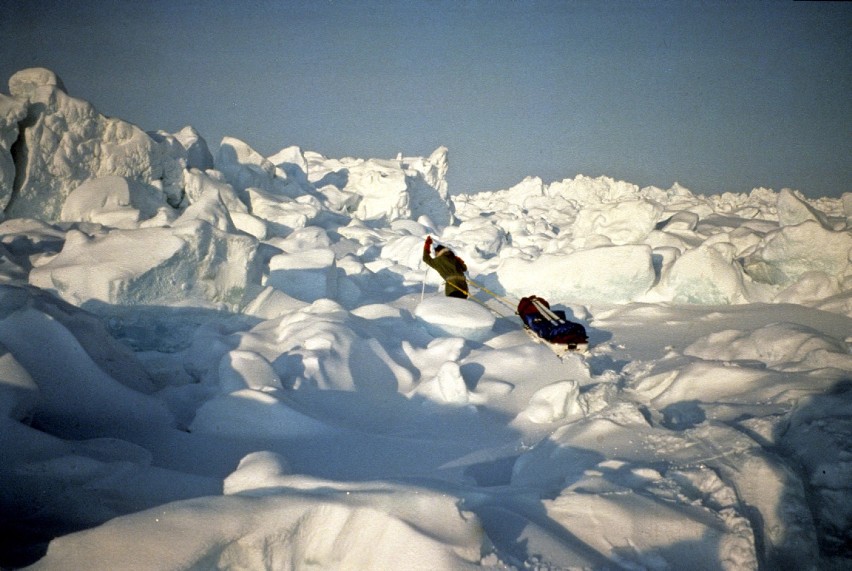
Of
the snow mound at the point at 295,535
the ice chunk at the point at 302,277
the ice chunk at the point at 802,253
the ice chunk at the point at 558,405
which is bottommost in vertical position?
the ice chunk at the point at 302,277

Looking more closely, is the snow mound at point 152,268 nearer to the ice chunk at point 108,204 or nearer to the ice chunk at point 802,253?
the ice chunk at point 108,204

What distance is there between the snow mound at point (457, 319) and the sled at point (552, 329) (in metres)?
0.64

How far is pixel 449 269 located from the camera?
8656mm

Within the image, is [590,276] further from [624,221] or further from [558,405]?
[558,405]

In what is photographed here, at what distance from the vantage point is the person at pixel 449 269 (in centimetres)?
852

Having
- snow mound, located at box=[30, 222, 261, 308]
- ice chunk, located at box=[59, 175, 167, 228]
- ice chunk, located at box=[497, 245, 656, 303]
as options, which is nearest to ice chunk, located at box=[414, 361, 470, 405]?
snow mound, located at box=[30, 222, 261, 308]

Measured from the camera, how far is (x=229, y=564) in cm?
200

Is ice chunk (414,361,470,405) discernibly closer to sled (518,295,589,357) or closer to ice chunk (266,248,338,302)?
sled (518,295,589,357)

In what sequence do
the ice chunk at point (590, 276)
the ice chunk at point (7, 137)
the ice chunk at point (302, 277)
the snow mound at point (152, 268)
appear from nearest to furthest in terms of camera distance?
1. the snow mound at point (152, 268)
2. the ice chunk at point (302, 277)
3. the ice chunk at point (590, 276)
4. the ice chunk at point (7, 137)

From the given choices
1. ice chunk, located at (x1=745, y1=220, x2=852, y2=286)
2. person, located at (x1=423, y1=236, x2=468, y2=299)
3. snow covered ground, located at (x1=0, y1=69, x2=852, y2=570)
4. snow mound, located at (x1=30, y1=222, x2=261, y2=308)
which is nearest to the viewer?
snow covered ground, located at (x1=0, y1=69, x2=852, y2=570)

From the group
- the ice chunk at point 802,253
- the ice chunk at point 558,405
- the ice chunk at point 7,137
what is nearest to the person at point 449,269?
the ice chunk at point 558,405

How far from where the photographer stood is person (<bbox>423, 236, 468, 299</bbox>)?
852 cm

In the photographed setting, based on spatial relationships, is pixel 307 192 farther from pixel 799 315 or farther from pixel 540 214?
pixel 540 214

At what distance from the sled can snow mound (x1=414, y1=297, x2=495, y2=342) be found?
0.64 metres
